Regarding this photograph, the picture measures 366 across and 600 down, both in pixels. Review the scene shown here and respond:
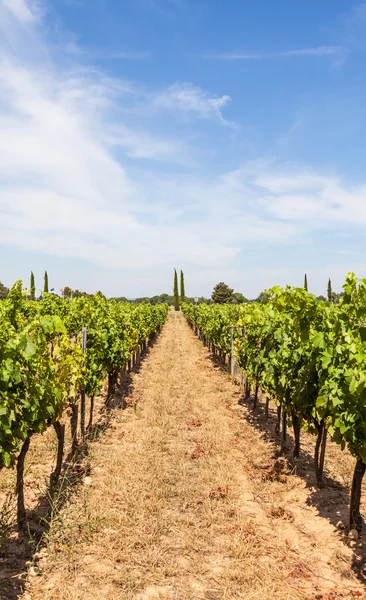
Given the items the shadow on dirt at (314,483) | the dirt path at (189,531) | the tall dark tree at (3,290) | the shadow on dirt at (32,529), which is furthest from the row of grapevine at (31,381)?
the tall dark tree at (3,290)

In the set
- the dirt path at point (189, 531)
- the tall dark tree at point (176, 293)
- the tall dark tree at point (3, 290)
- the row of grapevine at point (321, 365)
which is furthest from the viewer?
the tall dark tree at point (176, 293)

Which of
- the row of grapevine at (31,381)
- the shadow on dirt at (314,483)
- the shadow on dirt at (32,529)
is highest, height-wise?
the row of grapevine at (31,381)

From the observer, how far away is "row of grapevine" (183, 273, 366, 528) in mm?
4203

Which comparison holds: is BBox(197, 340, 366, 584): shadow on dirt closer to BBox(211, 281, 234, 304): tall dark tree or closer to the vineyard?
the vineyard

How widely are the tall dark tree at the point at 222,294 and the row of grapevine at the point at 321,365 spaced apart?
234ft

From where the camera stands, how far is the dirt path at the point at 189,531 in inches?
150

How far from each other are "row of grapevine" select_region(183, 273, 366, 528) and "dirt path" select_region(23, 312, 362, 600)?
2.28 feet

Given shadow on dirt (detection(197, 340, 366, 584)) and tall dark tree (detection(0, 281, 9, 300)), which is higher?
tall dark tree (detection(0, 281, 9, 300))

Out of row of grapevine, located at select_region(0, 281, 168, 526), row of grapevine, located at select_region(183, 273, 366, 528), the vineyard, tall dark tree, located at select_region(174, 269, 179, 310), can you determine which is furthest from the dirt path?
tall dark tree, located at select_region(174, 269, 179, 310)

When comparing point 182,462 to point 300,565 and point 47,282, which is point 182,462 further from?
point 47,282

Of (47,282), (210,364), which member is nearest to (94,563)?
(210,364)

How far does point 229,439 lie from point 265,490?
2119mm

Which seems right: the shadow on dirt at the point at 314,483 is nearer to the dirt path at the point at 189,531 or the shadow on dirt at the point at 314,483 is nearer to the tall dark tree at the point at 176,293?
the dirt path at the point at 189,531

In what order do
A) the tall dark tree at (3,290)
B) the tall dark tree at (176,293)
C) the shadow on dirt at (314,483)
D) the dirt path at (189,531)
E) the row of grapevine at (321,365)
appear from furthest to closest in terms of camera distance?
1. the tall dark tree at (176,293)
2. the tall dark tree at (3,290)
3. the shadow on dirt at (314,483)
4. the row of grapevine at (321,365)
5. the dirt path at (189,531)
